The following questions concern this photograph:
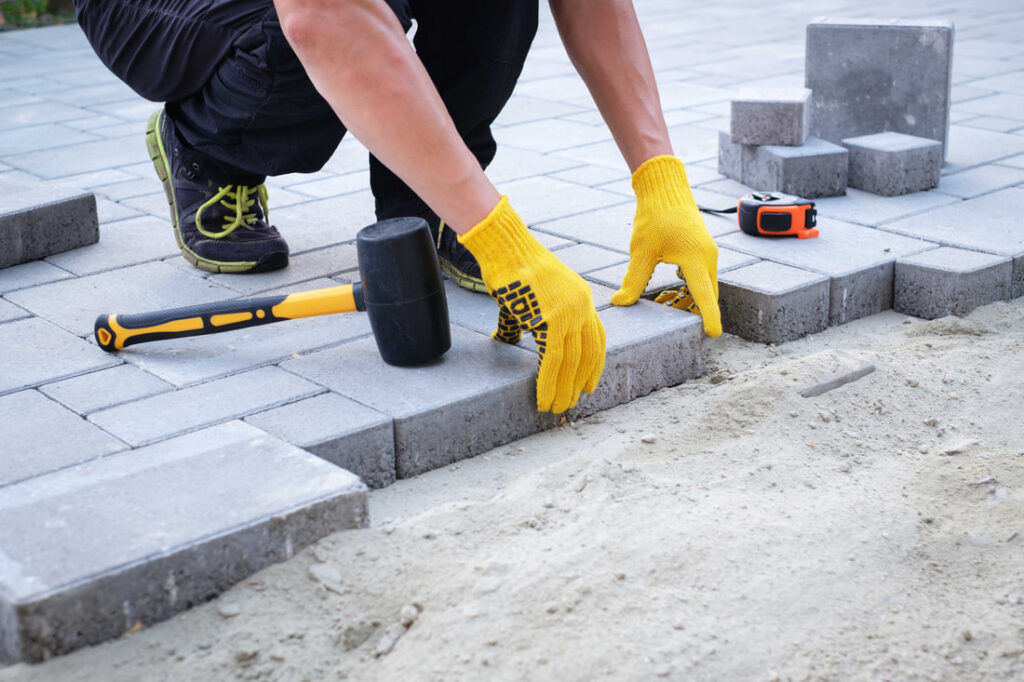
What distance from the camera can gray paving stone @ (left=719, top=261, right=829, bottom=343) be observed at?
107 inches

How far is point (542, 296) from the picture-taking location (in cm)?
215

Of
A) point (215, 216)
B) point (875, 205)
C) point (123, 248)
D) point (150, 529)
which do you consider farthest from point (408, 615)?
point (875, 205)

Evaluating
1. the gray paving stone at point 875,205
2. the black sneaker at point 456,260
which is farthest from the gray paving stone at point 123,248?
the gray paving stone at point 875,205

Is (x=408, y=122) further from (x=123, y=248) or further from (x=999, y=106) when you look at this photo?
(x=999, y=106)

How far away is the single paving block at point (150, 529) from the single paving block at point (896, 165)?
8.01 feet

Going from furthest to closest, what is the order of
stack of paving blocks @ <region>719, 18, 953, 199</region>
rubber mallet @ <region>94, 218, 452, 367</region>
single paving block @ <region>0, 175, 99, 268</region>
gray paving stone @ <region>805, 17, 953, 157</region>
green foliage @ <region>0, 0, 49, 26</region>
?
green foliage @ <region>0, 0, 49, 26</region>
gray paving stone @ <region>805, 17, 953, 157</region>
stack of paving blocks @ <region>719, 18, 953, 199</region>
single paving block @ <region>0, 175, 99, 268</region>
rubber mallet @ <region>94, 218, 452, 367</region>

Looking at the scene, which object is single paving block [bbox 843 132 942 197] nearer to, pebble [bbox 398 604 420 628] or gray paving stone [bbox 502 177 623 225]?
gray paving stone [bbox 502 177 623 225]

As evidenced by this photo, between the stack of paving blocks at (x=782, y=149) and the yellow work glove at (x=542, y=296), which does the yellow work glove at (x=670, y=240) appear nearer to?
the yellow work glove at (x=542, y=296)

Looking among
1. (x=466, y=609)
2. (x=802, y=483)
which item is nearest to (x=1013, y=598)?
(x=802, y=483)

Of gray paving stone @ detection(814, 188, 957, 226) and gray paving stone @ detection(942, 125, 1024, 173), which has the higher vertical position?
gray paving stone @ detection(942, 125, 1024, 173)

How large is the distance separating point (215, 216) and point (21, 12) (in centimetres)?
674

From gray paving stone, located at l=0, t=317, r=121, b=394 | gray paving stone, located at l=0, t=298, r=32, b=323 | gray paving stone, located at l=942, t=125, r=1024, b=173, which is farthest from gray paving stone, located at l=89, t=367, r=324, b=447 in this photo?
gray paving stone, located at l=942, t=125, r=1024, b=173

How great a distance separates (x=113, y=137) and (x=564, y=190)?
2201 mm

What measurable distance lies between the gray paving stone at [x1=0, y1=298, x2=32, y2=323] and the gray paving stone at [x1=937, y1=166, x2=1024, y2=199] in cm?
281
